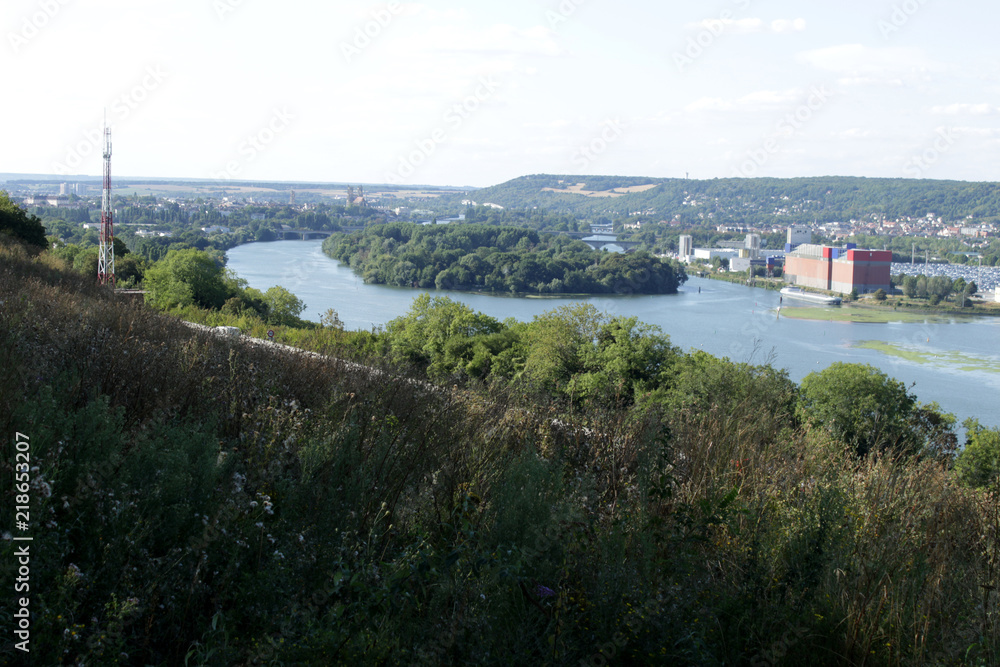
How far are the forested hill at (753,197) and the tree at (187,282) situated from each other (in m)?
88.1

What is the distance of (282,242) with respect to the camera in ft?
219

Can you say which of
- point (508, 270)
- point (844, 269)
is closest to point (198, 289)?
point (508, 270)

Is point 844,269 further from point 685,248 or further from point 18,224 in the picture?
point 18,224

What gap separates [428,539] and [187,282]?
17969 millimetres

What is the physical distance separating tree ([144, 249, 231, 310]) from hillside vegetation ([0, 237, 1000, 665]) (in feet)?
50.3

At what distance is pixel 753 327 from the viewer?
33.3 metres

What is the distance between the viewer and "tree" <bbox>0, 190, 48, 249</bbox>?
37.1 ft

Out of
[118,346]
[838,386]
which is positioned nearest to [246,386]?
[118,346]

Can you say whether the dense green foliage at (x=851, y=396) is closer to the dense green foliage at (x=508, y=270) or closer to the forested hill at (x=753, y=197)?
the dense green foliage at (x=508, y=270)

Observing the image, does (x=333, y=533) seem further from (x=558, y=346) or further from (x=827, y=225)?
(x=827, y=225)

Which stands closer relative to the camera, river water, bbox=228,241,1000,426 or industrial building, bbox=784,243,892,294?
river water, bbox=228,241,1000,426

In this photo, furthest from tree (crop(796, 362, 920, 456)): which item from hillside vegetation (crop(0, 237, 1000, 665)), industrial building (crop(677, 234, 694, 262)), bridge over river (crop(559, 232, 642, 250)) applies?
industrial building (crop(677, 234, 694, 262))

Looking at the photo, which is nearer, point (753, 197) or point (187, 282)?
point (187, 282)

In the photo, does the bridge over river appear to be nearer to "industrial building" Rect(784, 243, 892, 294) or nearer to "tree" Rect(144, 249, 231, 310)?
"industrial building" Rect(784, 243, 892, 294)
